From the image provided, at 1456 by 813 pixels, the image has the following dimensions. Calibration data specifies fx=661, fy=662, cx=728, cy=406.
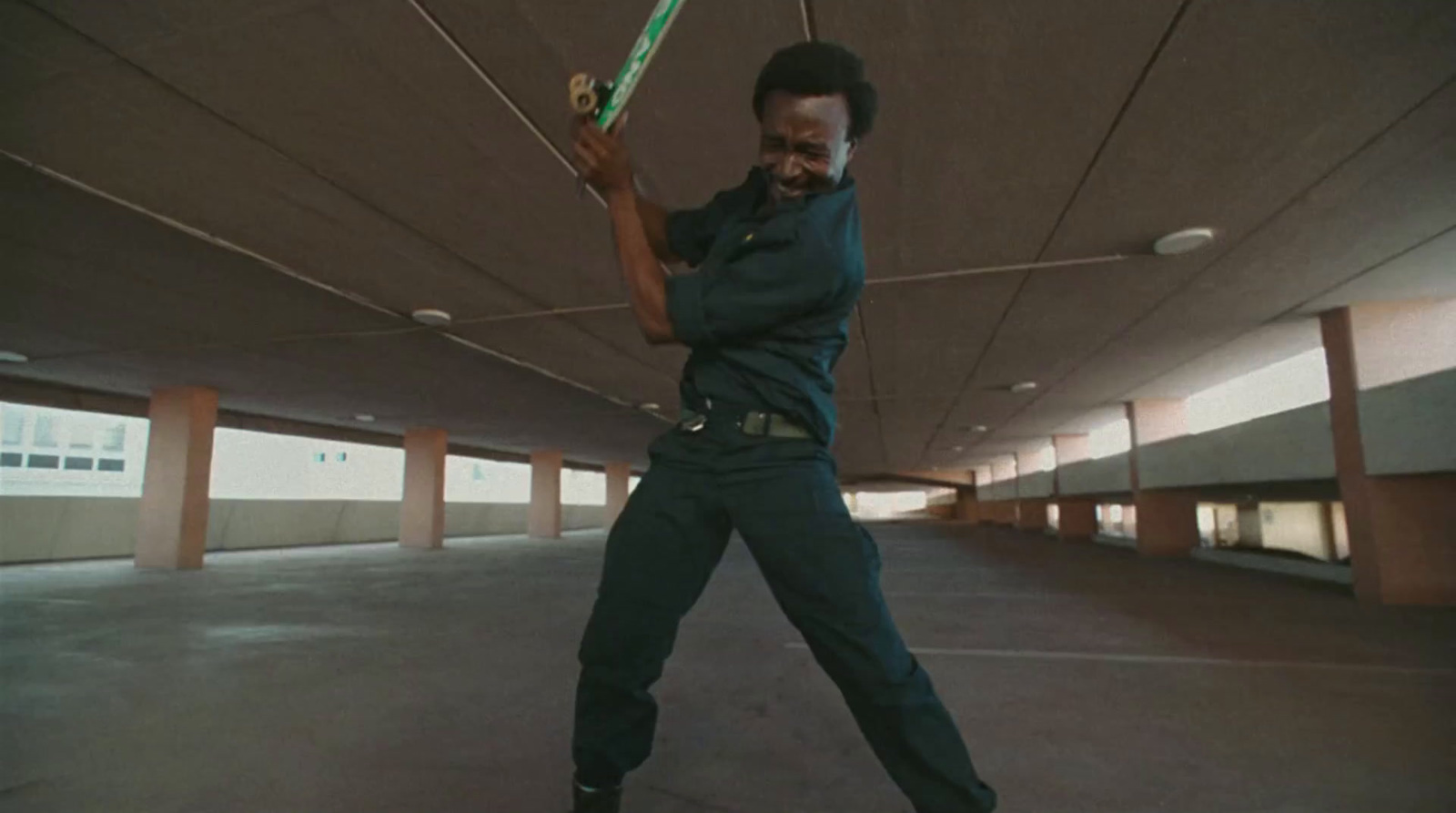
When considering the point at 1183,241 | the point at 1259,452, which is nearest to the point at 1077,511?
the point at 1259,452

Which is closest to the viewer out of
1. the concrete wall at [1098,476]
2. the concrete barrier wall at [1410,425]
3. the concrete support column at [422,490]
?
the concrete barrier wall at [1410,425]

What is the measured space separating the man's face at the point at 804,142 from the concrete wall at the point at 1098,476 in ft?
42.6

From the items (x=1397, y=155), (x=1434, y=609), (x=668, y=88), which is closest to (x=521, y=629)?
(x=668, y=88)

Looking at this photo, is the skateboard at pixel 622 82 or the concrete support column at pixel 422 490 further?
the concrete support column at pixel 422 490

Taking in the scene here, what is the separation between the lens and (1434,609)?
5.59 meters

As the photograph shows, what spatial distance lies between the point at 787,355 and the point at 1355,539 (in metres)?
7.85

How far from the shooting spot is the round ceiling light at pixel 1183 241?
15.4 feet

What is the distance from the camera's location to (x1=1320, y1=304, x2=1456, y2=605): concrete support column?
5.98 meters

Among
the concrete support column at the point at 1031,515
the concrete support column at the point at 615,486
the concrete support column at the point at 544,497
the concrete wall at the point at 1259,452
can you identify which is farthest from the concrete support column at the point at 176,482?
the concrete support column at the point at 1031,515

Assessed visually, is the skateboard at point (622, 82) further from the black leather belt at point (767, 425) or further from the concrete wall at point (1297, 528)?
the concrete wall at point (1297, 528)

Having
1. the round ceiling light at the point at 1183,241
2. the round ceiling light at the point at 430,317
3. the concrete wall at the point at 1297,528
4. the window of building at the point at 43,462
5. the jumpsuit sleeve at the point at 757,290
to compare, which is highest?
the round ceiling light at the point at 1183,241

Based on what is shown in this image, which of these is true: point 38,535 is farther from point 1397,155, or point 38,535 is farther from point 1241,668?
point 1397,155

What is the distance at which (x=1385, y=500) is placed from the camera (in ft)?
20.1

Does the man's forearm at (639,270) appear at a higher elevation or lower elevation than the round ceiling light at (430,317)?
lower
